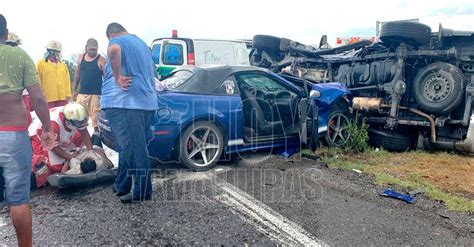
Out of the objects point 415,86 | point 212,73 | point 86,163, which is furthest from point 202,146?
point 415,86

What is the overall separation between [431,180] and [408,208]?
3.75ft

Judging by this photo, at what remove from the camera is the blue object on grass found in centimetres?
355

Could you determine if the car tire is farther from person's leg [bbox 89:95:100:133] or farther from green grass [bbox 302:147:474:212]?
person's leg [bbox 89:95:100:133]

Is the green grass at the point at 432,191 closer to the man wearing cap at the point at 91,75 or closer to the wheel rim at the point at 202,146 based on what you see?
the wheel rim at the point at 202,146

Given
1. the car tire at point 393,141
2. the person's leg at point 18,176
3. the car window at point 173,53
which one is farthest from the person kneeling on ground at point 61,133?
the car window at point 173,53

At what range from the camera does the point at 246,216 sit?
3.20m

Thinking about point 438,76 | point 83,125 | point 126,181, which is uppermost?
point 438,76

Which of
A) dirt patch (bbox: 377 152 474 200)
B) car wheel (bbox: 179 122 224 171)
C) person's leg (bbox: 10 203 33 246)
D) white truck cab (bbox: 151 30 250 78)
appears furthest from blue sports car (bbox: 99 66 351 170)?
white truck cab (bbox: 151 30 250 78)

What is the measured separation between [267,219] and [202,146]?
1575 millimetres

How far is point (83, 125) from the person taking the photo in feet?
12.9

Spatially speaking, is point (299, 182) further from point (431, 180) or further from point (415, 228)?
point (431, 180)

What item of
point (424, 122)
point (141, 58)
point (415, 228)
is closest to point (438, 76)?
point (424, 122)

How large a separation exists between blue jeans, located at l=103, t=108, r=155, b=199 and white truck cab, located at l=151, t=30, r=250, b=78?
4.76m

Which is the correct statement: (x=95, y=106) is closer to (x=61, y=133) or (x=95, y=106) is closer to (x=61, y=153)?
(x=61, y=133)
